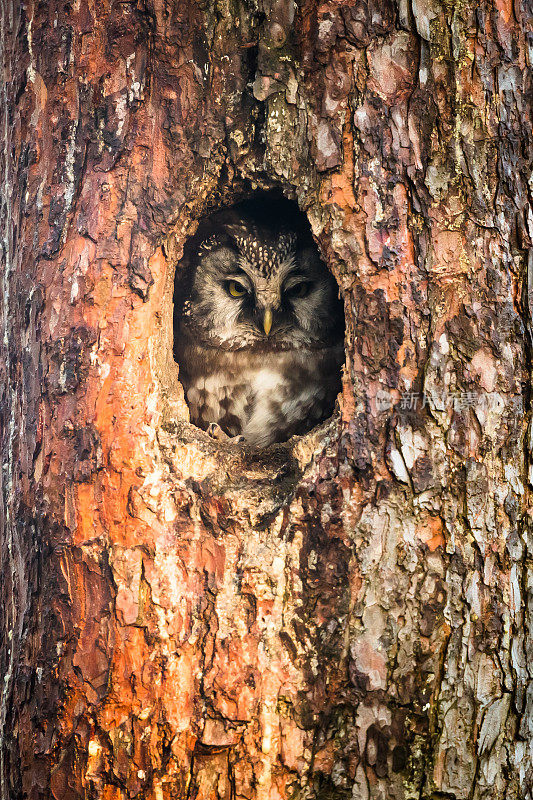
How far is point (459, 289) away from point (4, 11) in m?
1.51

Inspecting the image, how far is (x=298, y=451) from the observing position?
173 centimetres

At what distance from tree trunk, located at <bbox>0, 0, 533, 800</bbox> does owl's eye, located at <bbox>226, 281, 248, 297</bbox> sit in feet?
2.78

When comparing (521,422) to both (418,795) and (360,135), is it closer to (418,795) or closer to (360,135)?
(360,135)

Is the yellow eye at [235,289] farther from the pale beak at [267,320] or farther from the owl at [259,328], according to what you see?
the pale beak at [267,320]

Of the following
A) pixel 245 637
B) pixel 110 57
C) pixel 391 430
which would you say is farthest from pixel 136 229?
pixel 245 637

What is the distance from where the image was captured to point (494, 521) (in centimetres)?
165

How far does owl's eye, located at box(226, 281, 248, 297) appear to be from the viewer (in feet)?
8.68

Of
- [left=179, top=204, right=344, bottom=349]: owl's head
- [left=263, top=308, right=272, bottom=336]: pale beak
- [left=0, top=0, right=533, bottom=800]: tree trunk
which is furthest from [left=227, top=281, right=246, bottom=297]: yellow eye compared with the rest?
[left=0, top=0, right=533, bottom=800]: tree trunk

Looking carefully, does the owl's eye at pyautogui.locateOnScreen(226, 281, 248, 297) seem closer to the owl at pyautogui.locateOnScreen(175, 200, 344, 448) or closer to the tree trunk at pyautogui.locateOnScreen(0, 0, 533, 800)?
the owl at pyautogui.locateOnScreen(175, 200, 344, 448)

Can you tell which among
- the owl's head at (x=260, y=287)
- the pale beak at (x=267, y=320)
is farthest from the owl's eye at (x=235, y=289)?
the pale beak at (x=267, y=320)

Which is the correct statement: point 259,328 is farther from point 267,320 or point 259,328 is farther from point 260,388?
point 260,388

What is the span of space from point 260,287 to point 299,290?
19 cm

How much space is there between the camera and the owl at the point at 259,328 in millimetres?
2537

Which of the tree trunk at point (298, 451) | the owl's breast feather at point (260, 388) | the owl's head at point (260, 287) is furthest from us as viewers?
the owl's breast feather at point (260, 388)
